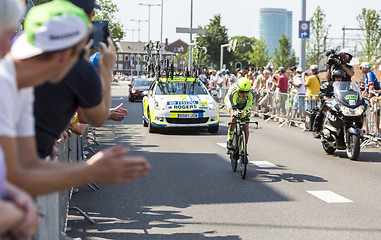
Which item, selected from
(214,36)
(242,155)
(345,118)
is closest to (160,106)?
(345,118)

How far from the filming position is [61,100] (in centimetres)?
306

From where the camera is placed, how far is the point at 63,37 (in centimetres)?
218

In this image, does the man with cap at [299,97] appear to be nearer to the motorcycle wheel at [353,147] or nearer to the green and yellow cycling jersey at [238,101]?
the motorcycle wheel at [353,147]

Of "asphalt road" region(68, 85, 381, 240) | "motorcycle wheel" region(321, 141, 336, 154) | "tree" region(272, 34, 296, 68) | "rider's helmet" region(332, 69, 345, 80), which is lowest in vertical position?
"asphalt road" region(68, 85, 381, 240)

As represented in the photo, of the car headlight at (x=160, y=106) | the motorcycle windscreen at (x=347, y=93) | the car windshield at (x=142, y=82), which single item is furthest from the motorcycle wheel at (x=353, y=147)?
the car windshield at (x=142, y=82)

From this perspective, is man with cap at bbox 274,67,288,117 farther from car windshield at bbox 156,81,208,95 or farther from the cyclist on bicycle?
the cyclist on bicycle

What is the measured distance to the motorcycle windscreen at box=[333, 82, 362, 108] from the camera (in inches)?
466

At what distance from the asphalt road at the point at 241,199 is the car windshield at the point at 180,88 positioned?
5265mm

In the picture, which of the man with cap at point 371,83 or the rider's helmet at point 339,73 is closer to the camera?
the rider's helmet at point 339,73

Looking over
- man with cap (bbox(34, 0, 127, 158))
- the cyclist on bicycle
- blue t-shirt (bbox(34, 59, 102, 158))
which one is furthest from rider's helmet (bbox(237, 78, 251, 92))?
blue t-shirt (bbox(34, 59, 102, 158))

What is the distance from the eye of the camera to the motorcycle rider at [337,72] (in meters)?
12.8

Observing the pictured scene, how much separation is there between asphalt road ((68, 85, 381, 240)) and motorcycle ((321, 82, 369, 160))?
1.00 feet

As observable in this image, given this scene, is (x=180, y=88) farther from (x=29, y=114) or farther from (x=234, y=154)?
(x=29, y=114)

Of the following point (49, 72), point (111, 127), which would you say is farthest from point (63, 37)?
point (111, 127)
